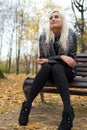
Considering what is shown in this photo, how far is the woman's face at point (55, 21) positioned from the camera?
4502 mm

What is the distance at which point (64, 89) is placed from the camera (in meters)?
3.90

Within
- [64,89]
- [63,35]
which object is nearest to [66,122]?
[64,89]

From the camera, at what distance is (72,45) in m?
4.38

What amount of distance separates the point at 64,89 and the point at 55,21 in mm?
1098

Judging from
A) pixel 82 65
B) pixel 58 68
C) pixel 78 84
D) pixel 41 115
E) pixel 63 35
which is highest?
pixel 63 35

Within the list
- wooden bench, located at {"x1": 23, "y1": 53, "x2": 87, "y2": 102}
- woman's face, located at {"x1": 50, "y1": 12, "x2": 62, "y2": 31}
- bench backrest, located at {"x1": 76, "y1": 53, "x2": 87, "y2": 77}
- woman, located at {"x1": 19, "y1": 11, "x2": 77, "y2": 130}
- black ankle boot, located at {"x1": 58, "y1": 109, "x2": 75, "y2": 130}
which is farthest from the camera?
bench backrest, located at {"x1": 76, "y1": 53, "x2": 87, "y2": 77}

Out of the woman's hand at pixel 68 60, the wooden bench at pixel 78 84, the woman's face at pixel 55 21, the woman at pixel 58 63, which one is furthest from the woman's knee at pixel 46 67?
the woman's face at pixel 55 21

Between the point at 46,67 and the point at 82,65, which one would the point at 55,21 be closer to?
the point at 46,67

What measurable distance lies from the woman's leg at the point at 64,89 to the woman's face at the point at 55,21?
0.65 meters

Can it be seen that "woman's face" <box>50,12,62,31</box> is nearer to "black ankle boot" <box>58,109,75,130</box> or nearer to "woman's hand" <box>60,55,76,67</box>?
"woman's hand" <box>60,55,76,67</box>

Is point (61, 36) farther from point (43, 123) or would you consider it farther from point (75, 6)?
point (75, 6)

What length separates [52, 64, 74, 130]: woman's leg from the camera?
3699 mm

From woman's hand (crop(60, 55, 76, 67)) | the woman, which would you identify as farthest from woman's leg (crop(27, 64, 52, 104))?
woman's hand (crop(60, 55, 76, 67))

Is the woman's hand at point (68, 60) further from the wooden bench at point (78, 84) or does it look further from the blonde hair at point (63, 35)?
the wooden bench at point (78, 84)
